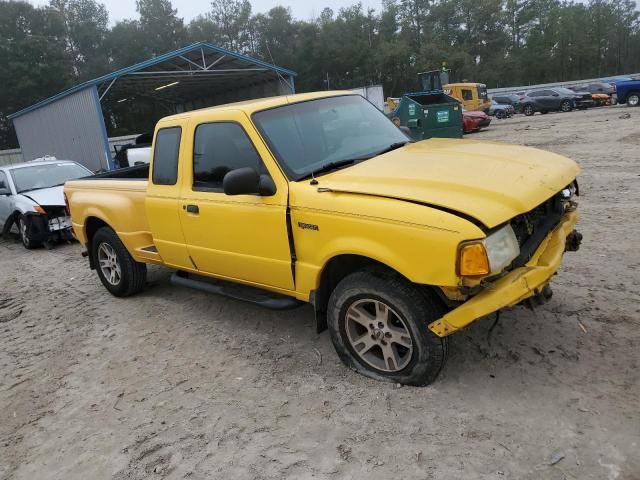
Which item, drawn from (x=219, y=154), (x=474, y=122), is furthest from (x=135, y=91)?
(x=219, y=154)

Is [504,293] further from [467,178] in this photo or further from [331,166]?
[331,166]

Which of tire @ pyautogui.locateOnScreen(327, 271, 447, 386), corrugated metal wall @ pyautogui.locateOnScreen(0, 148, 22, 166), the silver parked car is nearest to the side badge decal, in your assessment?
Answer: tire @ pyautogui.locateOnScreen(327, 271, 447, 386)

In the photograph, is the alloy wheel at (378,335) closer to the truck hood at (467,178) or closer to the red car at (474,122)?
the truck hood at (467,178)

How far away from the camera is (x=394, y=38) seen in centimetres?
7350

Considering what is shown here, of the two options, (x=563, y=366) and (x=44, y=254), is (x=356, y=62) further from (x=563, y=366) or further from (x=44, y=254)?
(x=563, y=366)

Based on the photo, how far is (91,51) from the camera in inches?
2389

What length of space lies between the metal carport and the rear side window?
1504 centimetres

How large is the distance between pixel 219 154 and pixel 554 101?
3031 cm

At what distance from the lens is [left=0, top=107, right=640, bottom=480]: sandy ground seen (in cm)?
288

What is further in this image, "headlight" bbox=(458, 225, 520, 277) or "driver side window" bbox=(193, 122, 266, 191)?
"driver side window" bbox=(193, 122, 266, 191)

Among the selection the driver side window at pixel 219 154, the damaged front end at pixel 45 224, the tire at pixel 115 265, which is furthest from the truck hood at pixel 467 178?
the damaged front end at pixel 45 224

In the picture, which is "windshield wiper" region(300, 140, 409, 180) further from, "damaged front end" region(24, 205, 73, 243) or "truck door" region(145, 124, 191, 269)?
"damaged front end" region(24, 205, 73, 243)

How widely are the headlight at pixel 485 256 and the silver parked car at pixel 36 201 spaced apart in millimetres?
8381

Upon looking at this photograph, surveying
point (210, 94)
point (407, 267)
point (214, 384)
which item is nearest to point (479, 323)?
point (407, 267)
